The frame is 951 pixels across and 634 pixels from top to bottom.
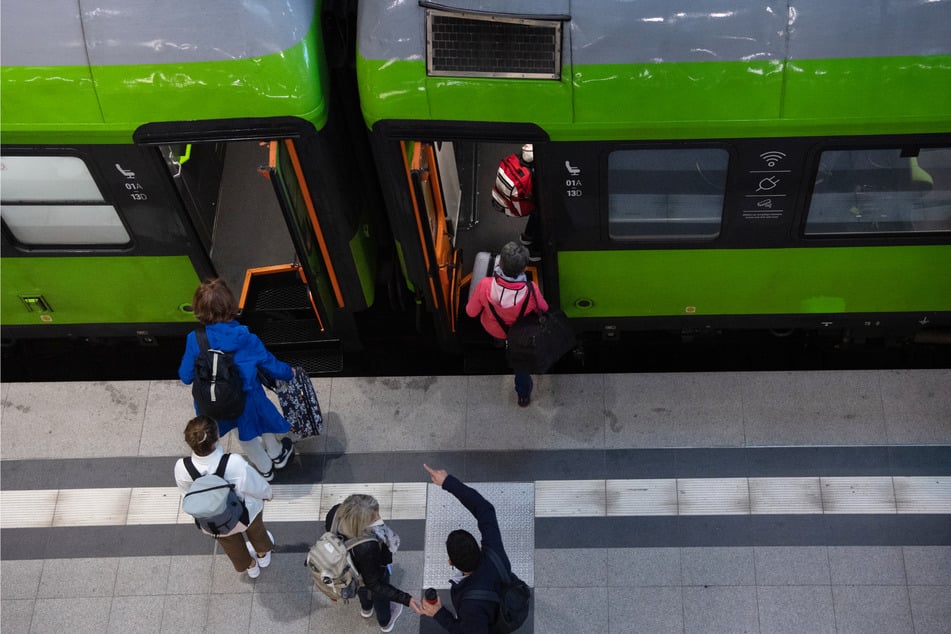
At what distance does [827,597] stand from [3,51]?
5790 mm

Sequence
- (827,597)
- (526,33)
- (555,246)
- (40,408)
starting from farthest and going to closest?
(40,408) → (555,246) → (827,597) → (526,33)

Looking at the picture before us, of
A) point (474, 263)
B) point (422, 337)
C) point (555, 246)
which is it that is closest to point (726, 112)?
point (555, 246)

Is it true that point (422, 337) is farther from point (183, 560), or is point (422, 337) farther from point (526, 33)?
point (526, 33)

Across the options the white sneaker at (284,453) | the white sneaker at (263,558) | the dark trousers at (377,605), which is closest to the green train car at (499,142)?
the white sneaker at (284,453)

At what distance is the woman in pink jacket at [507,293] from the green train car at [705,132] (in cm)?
49

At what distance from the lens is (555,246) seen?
265 inches

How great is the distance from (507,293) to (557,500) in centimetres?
147

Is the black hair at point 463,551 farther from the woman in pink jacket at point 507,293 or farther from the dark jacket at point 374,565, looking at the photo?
the woman in pink jacket at point 507,293

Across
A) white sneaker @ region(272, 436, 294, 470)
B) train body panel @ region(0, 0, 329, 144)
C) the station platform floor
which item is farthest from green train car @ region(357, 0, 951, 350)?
white sneaker @ region(272, 436, 294, 470)

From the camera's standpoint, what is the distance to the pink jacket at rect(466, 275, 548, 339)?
20.8 ft

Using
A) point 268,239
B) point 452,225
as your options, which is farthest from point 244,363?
point 268,239

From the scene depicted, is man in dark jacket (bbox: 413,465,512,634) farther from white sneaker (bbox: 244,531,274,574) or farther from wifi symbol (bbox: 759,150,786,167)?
wifi symbol (bbox: 759,150,786,167)

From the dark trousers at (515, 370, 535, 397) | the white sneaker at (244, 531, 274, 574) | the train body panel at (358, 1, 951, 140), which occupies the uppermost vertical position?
the train body panel at (358, 1, 951, 140)

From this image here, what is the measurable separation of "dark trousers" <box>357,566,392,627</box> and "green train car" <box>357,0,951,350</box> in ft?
7.13
